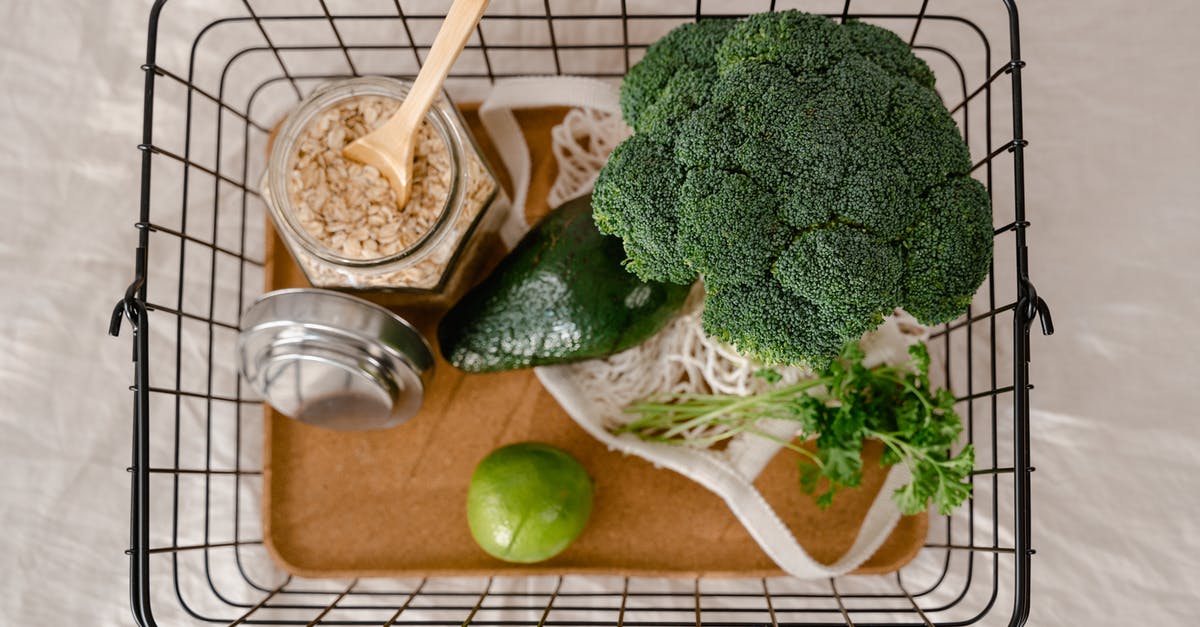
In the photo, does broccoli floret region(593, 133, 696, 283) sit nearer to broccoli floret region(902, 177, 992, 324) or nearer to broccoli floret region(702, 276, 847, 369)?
broccoli floret region(702, 276, 847, 369)

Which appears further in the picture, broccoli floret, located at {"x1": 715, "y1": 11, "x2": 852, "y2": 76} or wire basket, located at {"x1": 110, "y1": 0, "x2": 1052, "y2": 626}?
wire basket, located at {"x1": 110, "y1": 0, "x2": 1052, "y2": 626}

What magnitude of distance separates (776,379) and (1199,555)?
19.7 inches

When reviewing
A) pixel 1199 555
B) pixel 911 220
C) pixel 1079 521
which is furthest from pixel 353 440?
pixel 1199 555

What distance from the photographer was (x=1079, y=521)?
0.85m

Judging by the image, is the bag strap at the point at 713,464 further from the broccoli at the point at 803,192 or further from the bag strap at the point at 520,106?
the broccoli at the point at 803,192

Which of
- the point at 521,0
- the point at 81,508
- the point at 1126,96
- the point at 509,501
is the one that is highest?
the point at 1126,96

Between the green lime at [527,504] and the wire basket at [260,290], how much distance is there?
0.13 metres

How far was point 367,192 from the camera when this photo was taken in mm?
696

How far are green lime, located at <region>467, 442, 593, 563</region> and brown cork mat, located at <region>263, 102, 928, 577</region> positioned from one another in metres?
0.06

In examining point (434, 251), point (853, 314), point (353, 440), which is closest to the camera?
point (853, 314)

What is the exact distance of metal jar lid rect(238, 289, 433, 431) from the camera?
70cm

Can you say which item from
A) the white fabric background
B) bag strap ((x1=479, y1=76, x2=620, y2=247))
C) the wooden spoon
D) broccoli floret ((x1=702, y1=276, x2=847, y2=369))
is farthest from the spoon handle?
the white fabric background

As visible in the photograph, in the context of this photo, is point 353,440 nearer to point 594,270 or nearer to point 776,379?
point 594,270

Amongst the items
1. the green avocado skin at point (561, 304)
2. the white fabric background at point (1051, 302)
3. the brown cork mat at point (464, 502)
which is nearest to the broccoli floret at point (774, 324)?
the green avocado skin at point (561, 304)
